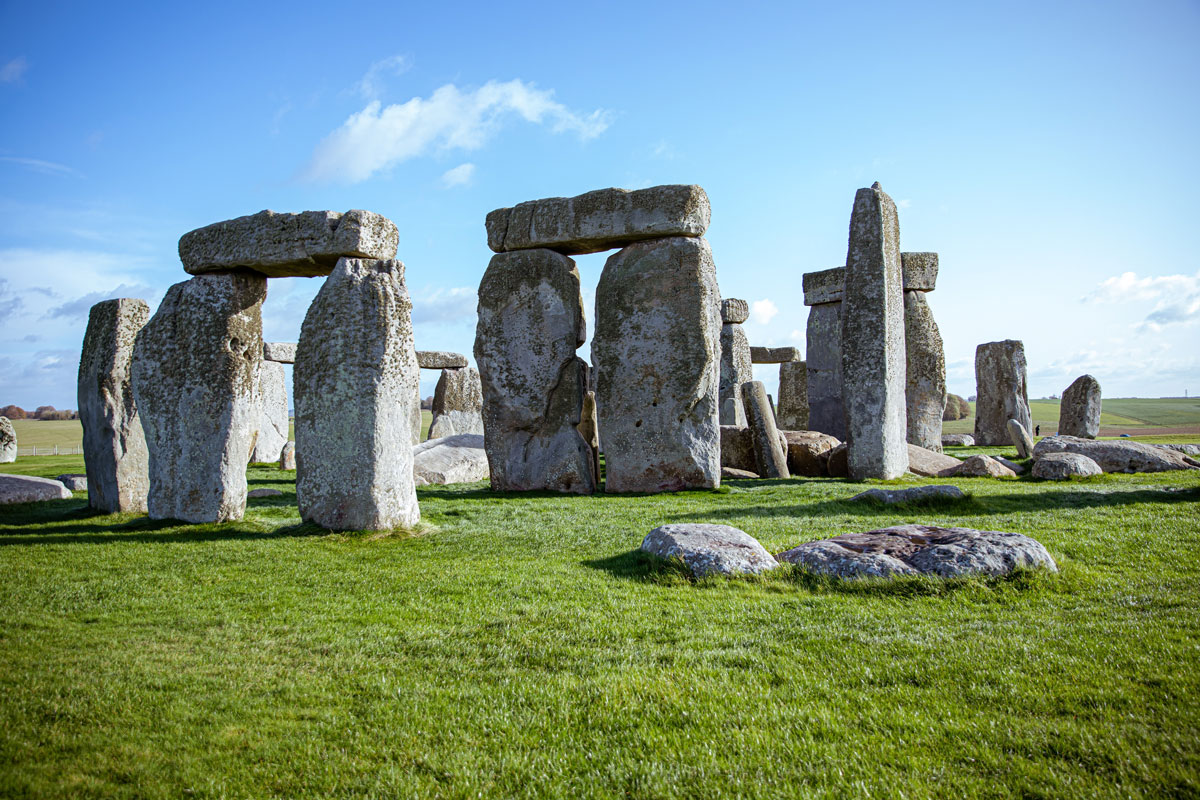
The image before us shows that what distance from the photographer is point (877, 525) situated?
7.45m

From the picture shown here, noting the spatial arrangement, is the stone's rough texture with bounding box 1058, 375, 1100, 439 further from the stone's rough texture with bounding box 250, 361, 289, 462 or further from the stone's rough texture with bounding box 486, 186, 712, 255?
the stone's rough texture with bounding box 250, 361, 289, 462

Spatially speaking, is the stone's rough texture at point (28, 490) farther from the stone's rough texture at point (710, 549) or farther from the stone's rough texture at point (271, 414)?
the stone's rough texture at point (710, 549)

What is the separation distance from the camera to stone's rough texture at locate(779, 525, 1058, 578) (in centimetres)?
504

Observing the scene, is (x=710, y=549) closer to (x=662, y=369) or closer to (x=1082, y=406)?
(x=662, y=369)

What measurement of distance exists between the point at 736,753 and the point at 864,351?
9.78m

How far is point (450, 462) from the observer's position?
14.2 metres

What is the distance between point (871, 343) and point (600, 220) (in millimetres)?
4704

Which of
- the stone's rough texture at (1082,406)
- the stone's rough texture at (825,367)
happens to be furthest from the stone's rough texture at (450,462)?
the stone's rough texture at (1082,406)

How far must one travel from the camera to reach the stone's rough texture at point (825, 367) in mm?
18127

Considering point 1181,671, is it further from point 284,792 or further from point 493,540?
point 493,540

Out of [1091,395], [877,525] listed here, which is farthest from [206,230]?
[1091,395]

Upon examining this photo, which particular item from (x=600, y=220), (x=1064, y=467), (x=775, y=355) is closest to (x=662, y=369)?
(x=600, y=220)

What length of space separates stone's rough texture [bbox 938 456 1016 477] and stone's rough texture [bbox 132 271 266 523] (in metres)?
10.7

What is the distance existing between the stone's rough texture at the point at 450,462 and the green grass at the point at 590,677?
699 cm
